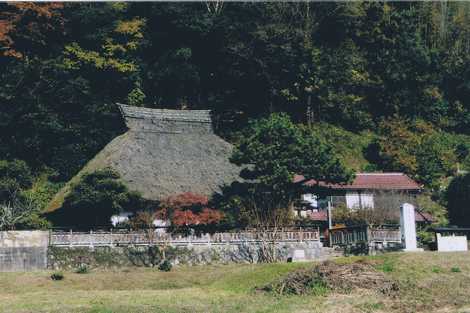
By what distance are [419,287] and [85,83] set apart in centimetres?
3506

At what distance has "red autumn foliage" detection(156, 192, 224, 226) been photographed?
42.2m

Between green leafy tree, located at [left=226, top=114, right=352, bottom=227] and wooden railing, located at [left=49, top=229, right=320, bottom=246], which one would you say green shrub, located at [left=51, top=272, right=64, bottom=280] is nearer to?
wooden railing, located at [left=49, top=229, right=320, bottom=246]

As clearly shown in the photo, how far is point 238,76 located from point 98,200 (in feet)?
76.7

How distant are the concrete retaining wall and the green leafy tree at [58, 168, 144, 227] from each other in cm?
320

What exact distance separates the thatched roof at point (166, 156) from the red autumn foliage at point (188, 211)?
1231 mm

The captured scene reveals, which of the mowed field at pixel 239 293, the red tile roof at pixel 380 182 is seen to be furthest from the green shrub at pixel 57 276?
the red tile roof at pixel 380 182

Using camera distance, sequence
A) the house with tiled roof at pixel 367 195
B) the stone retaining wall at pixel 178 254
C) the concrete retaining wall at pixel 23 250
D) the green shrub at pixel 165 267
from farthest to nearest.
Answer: the house with tiled roof at pixel 367 195, the stone retaining wall at pixel 178 254, the green shrub at pixel 165 267, the concrete retaining wall at pixel 23 250

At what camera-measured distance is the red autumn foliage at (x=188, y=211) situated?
42250 millimetres

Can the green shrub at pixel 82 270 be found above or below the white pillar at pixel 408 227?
below

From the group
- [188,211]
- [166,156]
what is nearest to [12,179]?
[166,156]

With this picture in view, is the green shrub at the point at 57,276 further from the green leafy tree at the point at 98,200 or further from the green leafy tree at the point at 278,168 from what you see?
the green leafy tree at the point at 278,168

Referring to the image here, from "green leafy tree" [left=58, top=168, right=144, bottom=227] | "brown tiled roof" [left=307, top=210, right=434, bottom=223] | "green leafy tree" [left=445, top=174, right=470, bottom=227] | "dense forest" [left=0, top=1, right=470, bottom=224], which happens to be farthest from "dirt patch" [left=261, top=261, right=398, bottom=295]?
"dense forest" [left=0, top=1, right=470, bottom=224]

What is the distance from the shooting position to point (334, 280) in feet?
89.4

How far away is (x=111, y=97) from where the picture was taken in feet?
199
